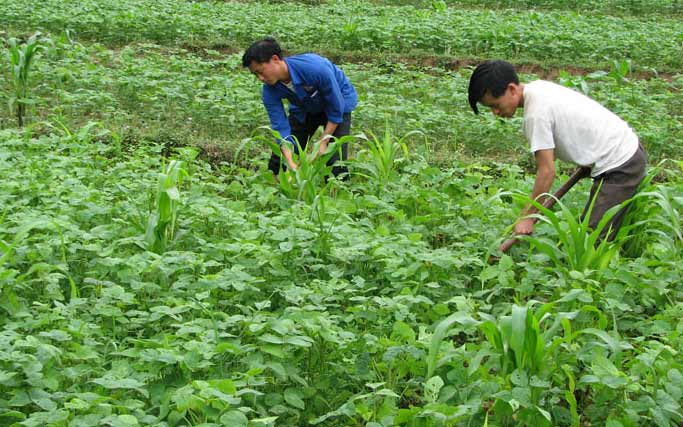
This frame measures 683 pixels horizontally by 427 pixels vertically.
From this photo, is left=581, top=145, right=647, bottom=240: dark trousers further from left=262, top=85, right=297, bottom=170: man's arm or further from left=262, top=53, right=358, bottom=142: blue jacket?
left=262, top=85, right=297, bottom=170: man's arm

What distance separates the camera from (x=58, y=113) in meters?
7.33

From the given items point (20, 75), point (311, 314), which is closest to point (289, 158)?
point (311, 314)

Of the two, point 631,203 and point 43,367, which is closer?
point 43,367

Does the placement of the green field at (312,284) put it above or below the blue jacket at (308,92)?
below

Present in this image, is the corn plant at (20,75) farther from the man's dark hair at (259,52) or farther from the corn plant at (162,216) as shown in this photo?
the corn plant at (162,216)

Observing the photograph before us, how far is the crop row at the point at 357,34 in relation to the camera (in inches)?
446

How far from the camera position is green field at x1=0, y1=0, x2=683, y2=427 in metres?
3.16

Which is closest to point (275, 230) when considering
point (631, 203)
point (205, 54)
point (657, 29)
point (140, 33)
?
point (631, 203)

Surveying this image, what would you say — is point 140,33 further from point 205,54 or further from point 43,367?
point 43,367

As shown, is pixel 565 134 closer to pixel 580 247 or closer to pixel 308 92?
pixel 580 247

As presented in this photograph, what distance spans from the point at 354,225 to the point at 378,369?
145 cm

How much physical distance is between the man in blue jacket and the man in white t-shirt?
137 centimetres

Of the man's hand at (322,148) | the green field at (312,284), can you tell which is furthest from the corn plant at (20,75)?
the man's hand at (322,148)

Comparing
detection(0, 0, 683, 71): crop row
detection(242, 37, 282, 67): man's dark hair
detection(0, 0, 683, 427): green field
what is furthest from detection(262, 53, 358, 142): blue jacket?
detection(0, 0, 683, 71): crop row
